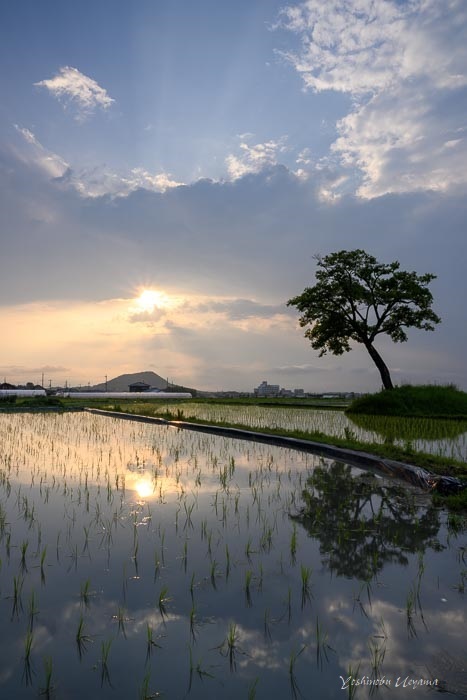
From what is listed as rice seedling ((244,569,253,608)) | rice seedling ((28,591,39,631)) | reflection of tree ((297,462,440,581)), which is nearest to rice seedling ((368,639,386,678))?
rice seedling ((244,569,253,608))

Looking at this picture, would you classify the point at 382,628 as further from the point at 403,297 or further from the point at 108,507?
the point at 403,297

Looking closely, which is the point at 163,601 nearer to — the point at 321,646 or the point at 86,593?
the point at 86,593

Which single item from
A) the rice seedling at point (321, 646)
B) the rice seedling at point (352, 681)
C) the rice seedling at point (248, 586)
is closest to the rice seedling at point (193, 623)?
the rice seedling at point (248, 586)

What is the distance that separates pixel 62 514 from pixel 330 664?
5129 mm

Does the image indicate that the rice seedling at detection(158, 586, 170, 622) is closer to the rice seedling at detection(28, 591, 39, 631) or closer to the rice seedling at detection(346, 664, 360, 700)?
the rice seedling at detection(28, 591, 39, 631)

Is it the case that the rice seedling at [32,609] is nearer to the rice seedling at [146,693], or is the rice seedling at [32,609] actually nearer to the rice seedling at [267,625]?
the rice seedling at [146,693]

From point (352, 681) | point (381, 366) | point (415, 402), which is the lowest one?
point (352, 681)

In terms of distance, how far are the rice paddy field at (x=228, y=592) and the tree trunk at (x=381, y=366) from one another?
30.2m

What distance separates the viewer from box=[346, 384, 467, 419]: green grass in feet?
A: 104

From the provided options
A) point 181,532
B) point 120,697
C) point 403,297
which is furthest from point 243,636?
point 403,297

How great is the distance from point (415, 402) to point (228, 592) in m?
30.2

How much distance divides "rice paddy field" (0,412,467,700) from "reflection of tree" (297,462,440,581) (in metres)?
0.03

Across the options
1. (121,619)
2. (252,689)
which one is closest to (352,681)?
(252,689)

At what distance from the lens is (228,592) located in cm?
465
